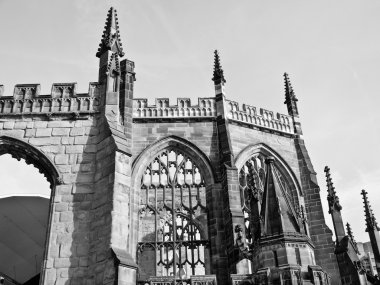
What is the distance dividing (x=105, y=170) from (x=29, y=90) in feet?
11.6

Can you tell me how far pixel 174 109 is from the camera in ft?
56.1

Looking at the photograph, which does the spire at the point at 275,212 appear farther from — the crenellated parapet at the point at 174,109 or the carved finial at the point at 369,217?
the carved finial at the point at 369,217

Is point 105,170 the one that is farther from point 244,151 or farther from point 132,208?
point 244,151

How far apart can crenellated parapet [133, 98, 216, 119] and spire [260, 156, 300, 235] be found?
820 centimetres

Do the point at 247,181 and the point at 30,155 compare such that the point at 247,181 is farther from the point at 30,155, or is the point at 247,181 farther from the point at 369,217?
the point at 30,155

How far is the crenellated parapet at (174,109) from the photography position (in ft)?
55.3

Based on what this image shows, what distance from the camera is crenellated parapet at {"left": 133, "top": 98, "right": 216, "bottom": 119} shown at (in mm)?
16844

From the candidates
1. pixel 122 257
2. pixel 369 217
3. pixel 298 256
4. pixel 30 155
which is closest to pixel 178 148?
pixel 30 155

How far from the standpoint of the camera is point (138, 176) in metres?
15.5

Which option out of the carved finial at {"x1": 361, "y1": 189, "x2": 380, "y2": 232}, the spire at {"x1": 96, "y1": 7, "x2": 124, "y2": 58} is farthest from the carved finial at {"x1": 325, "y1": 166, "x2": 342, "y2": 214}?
the spire at {"x1": 96, "y1": 7, "x2": 124, "y2": 58}

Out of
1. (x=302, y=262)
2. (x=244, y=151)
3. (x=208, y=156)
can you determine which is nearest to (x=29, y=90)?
(x=208, y=156)

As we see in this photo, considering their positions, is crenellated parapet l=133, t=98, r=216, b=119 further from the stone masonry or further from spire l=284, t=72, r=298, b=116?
spire l=284, t=72, r=298, b=116

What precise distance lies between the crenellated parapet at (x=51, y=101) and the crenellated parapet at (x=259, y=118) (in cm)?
590

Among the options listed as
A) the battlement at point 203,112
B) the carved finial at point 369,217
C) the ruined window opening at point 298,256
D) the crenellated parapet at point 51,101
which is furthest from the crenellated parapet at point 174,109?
the ruined window opening at point 298,256
